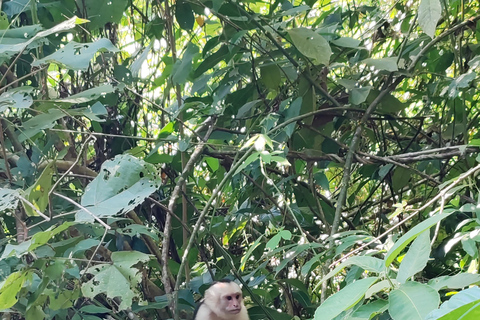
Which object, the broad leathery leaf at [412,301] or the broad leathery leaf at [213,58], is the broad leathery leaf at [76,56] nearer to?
the broad leathery leaf at [213,58]

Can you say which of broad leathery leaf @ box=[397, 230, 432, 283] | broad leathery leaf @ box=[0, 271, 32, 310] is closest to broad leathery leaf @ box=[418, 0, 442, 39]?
broad leathery leaf @ box=[397, 230, 432, 283]

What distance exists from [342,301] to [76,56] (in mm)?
1119

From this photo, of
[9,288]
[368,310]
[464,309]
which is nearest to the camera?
[464,309]

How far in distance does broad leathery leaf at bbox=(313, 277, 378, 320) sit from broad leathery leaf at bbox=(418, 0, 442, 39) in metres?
0.95

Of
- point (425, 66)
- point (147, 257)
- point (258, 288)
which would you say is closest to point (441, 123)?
point (425, 66)

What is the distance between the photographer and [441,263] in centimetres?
245

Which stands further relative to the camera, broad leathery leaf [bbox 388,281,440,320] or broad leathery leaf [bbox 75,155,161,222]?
broad leathery leaf [bbox 75,155,161,222]

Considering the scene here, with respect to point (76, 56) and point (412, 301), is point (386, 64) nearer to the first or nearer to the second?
point (76, 56)

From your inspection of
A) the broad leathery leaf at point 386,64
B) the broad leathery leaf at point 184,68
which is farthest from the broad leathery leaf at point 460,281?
the broad leathery leaf at point 184,68

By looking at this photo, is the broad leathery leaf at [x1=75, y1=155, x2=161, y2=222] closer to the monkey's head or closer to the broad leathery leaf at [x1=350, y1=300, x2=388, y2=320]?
the broad leathery leaf at [x1=350, y1=300, x2=388, y2=320]

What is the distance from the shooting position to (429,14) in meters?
1.42

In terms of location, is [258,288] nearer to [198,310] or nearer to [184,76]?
[198,310]

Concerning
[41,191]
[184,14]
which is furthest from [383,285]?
[184,14]

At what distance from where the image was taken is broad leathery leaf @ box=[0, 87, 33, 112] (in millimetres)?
1482
